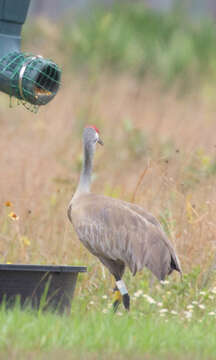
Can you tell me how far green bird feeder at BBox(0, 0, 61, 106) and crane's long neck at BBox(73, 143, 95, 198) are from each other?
3.51ft

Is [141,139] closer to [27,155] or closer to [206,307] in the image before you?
[27,155]

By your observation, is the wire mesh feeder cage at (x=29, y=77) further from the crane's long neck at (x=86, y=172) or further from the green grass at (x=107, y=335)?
the green grass at (x=107, y=335)

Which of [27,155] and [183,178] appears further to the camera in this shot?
[27,155]

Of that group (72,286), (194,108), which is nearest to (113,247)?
(72,286)

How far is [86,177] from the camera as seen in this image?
23.2ft

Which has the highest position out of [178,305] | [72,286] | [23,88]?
[23,88]

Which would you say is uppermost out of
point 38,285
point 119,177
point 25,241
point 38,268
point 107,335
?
point 107,335

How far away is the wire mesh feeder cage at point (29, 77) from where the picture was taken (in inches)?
232

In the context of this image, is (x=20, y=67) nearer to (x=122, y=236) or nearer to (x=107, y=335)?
(x=122, y=236)

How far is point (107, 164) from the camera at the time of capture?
511 inches

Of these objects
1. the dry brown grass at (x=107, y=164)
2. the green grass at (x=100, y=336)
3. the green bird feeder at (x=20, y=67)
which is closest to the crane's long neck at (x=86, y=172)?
the dry brown grass at (x=107, y=164)

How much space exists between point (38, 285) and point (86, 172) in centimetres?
150

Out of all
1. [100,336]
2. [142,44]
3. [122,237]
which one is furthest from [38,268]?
[142,44]

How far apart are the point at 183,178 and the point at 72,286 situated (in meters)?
2.74
